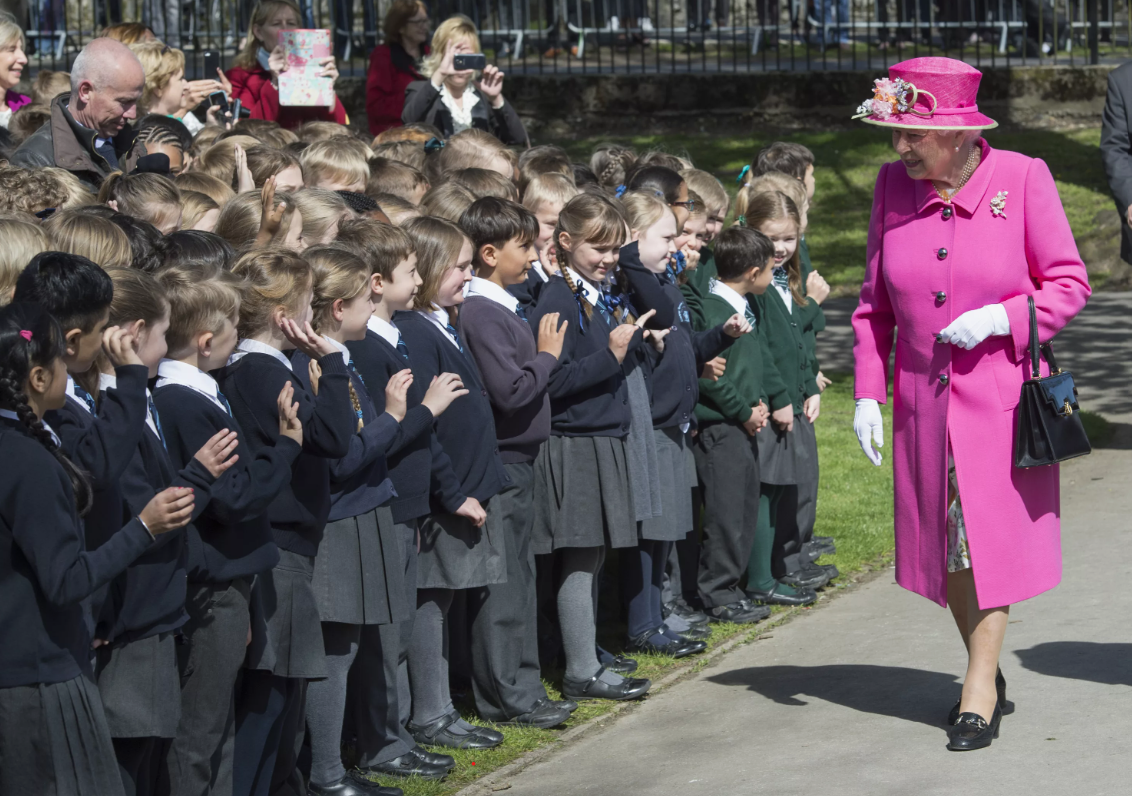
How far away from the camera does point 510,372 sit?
5.46m

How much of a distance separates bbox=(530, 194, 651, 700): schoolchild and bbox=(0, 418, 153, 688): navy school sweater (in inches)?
97.7

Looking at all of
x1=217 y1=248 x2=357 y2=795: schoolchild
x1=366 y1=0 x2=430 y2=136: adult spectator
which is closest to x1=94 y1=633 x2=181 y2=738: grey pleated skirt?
x1=217 y1=248 x2=357 y2=795: schoolchild

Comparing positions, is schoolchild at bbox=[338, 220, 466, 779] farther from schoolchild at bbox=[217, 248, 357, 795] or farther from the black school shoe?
schoolchild at bbox=[217, 248, 357, 795]

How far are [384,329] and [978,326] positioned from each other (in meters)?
1.89

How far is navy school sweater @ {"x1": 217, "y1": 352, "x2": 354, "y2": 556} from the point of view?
4379 millimetres

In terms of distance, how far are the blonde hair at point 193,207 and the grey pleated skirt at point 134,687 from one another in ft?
6.65

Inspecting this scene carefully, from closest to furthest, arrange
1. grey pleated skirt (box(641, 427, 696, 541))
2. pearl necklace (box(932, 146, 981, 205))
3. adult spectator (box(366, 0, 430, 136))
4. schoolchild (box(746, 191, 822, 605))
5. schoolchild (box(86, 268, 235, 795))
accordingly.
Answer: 1. schoolchild (box(86, 268, 235, 795))
2. pearl necklace (box(932, 146, 981, 205))
3. grey pleated skirt (box(641, 427, 696, 541))
4. schoolchild (box(746, 191, 822, 605))
5. adult spectator (box(366, 0, 430, 136))

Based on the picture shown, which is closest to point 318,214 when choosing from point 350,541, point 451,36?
point 350,541

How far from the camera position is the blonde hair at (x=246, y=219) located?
206 inches

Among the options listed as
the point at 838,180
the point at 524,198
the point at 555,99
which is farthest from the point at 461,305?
the point at 555,99

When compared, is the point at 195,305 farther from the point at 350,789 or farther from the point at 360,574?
the point at 350,789

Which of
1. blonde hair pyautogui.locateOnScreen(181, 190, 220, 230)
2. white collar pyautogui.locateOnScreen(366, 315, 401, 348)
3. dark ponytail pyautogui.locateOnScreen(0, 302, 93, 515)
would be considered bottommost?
white collar pyautogui.locateOnScreen(366, 315, 401, 348)

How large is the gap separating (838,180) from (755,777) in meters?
13.6

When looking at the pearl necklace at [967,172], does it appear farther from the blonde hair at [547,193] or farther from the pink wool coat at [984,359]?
the blonde hair at [547,193]
